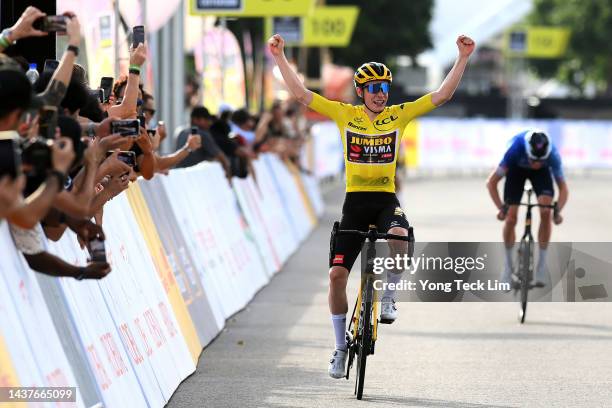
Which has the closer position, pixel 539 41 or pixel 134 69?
pixel 134 69

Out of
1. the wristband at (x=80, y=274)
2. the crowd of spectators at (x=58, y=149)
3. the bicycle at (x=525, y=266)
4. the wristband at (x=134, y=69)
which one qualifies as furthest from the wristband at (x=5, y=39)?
the bicycle at (x=525, y=266)

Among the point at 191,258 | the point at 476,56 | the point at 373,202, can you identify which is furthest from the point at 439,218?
the point at 476,56

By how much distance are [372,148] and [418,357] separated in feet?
6.88

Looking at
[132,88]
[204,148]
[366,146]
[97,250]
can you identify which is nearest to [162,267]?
[366,146]

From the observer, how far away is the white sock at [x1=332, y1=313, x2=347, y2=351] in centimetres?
1005

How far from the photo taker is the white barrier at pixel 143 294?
6.84 metres

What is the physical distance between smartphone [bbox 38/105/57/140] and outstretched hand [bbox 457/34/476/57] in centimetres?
375

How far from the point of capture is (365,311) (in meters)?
9.78

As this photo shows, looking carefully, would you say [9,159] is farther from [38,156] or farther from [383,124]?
[383,124]

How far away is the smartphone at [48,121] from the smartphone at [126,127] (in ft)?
3.15

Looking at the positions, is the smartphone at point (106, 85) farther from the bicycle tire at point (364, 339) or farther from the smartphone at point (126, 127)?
the bicycle tire at point (364, 339)

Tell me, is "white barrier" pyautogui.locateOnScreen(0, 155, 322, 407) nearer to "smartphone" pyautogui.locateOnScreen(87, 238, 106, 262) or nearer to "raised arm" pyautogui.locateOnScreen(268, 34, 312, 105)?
"smartphone" pyautogui.locateOnScreen(87, 238, 106, 262)

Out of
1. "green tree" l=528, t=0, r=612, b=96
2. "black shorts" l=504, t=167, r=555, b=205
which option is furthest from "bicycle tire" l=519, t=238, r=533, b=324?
"green tree" l=528, t=0, r=612, b=96

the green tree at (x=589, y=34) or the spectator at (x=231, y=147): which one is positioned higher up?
the spectator at (x=231, y=147)
